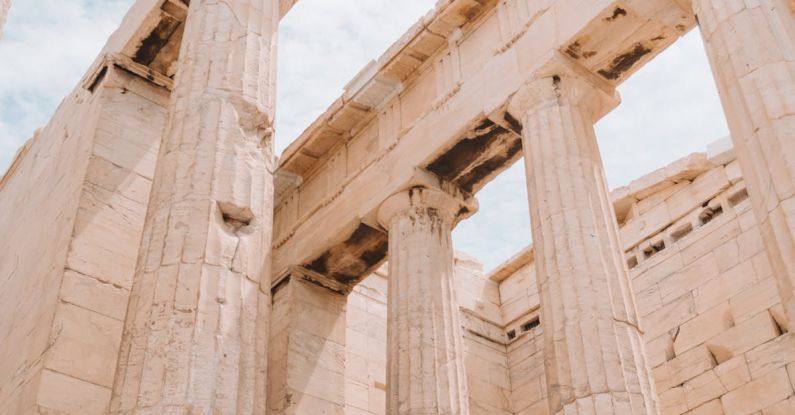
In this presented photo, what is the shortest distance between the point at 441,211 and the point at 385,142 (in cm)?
169

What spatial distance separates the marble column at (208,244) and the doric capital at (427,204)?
13.4 ft

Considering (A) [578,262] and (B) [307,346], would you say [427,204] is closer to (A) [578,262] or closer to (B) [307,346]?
(B) [307,346]

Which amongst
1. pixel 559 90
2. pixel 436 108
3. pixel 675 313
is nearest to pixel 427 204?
pixel 436 108

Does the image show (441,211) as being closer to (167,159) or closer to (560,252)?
(560,252)

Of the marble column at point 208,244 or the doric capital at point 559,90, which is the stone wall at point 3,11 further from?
the doric capital at point 559,90

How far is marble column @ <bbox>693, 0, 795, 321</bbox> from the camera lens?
346 inches

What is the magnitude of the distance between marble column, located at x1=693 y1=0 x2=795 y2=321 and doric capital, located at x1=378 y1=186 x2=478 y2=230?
5.37 meters

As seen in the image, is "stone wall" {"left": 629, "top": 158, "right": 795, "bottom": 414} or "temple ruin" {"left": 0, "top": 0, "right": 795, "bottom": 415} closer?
"temple ruin" {"left": 0, "top": 0, "right": 795, "bottom": 415}

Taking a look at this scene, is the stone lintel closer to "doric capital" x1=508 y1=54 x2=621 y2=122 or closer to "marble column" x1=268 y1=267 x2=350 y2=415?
"marble column" x1=268 y1=267 x2=350 y2=415

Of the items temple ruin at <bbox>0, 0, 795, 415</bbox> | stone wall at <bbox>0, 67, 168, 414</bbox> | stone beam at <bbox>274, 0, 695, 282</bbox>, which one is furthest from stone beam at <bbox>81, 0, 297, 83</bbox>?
stone beam at <bbox>274, 0, 695, 282</bbox>

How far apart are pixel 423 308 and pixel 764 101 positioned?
5998 millimetres

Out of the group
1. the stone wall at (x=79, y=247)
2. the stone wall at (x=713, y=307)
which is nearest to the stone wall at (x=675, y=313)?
the stone wall at (x=713, y=307)

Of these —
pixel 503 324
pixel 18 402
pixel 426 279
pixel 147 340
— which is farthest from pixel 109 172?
pixel 503 324

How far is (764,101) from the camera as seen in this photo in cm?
961
